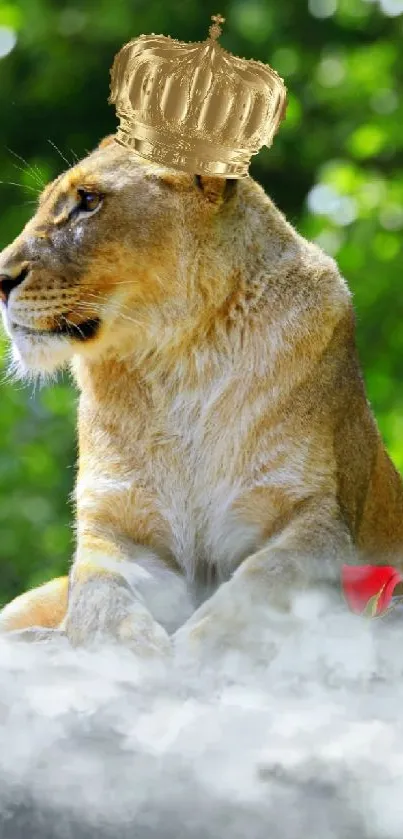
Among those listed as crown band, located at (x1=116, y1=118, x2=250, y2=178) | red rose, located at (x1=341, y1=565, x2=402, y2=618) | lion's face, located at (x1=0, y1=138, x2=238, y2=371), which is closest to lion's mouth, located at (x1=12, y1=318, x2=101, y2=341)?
lion's face, located at (x1=0, y1=138, x2=238, y2=371)

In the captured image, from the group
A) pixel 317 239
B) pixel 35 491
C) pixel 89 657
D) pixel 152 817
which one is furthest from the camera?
pixel 35 491

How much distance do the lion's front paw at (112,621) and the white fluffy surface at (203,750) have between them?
0.20m

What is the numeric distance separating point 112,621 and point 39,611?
725mm

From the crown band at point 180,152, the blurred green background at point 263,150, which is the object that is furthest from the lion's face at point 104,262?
the blurred green background at point 263,150

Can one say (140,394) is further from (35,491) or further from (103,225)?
(35,491)

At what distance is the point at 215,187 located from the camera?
124 inches

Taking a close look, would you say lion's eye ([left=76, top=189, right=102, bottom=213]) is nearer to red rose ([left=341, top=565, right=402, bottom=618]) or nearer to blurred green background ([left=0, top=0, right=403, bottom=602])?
red rose ([left=341, top=565, right=402, bottom=618])

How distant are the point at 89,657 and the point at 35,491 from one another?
14.4 ft

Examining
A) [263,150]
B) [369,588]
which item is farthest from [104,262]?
[263,150]

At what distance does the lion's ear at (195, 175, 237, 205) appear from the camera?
3145 mm

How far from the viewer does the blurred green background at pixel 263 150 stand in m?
6.39

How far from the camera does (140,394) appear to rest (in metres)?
3.23

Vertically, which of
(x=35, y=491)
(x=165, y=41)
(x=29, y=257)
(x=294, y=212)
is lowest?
(x=35, y=491)

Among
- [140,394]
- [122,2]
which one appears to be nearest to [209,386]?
[140,394]
